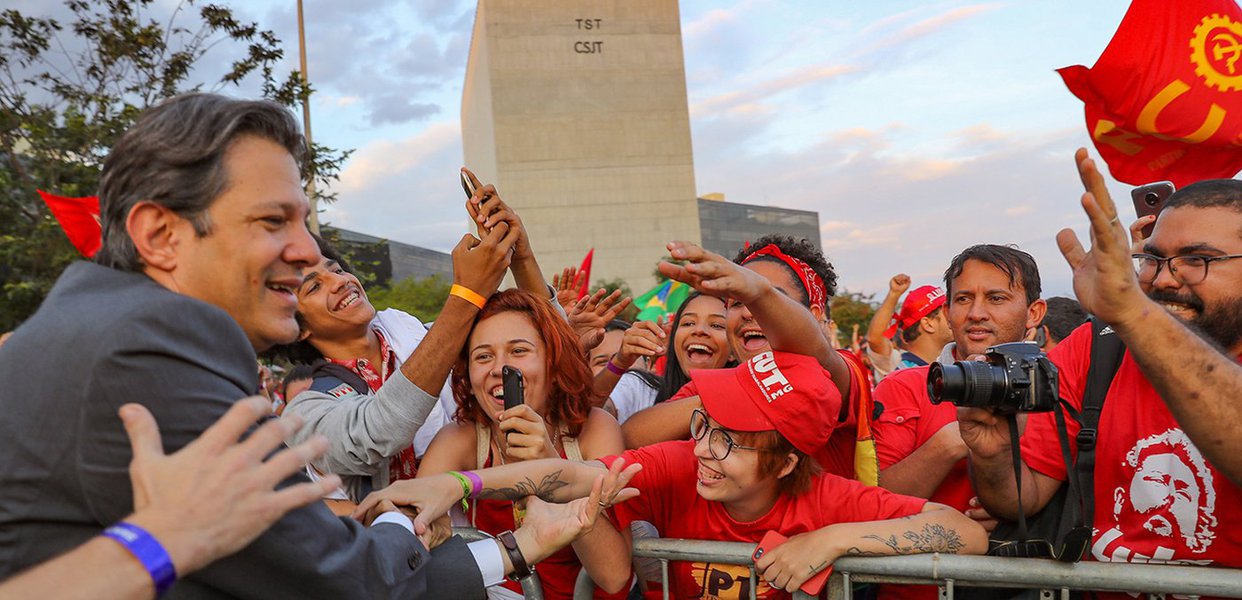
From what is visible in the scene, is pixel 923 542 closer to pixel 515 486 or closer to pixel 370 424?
pixel 515 486

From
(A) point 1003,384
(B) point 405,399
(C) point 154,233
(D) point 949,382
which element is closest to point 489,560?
(B) point 405,399

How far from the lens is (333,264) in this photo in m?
3.78

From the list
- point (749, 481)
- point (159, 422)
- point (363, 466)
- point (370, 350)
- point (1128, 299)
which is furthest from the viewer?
point (370, 350)

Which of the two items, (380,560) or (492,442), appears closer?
(380,560)

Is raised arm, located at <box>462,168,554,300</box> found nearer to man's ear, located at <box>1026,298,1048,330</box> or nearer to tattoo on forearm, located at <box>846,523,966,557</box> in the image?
tattoo on forearm, located at <box>846,523,966,557</box>

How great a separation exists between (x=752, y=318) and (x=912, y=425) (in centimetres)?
74

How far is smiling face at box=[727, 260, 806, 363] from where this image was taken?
3.73 meters

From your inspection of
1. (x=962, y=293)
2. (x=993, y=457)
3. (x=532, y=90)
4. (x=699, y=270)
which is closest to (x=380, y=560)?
(x=699, y=270)

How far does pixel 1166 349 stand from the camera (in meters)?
2.29

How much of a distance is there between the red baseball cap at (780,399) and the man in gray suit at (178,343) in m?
1.07

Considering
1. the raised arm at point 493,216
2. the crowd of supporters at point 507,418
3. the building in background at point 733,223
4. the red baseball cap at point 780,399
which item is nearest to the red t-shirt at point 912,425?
the crowd of supporters at point 507,418

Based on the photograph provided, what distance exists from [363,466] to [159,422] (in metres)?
1.54

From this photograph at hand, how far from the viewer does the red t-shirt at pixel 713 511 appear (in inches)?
114

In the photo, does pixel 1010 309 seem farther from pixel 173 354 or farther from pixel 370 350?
pixel 173 354
